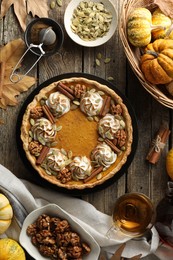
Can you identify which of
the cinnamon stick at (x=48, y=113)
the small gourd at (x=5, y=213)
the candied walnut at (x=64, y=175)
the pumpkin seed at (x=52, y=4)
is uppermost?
the pumpkin seed at (x=52, y=4)

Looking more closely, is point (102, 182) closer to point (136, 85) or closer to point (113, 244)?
point (113, 244)

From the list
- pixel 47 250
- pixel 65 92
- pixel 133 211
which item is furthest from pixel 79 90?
pixel 47 250

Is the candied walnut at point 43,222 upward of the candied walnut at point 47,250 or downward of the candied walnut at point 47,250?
upward

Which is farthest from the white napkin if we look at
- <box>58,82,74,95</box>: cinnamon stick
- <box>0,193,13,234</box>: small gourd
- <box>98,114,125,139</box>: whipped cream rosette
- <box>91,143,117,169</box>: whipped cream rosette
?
<box>58,82,74,95</box>: cinnamon stick

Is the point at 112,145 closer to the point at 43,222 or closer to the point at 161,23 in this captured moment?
the point at 43,222

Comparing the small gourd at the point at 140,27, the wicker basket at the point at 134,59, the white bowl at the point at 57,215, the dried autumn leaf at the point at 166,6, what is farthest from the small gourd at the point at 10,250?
the dried autumn leaf at the point at 166,6

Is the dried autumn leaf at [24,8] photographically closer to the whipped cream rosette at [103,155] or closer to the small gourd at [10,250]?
the whipped cream rosette at [103,155]

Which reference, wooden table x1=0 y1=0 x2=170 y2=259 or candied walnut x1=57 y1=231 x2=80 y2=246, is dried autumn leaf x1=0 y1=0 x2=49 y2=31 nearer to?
wooden table x1=0 y1=0 x2=170 y2=259
